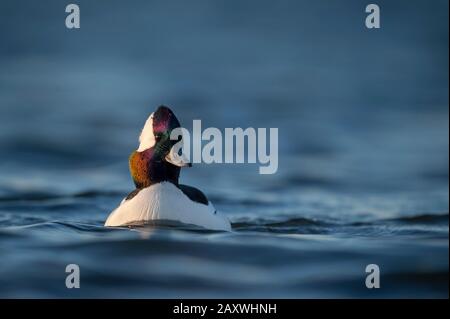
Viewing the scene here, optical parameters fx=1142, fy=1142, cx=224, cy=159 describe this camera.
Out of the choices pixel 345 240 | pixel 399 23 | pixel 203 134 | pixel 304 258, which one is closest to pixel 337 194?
pixel 203 134

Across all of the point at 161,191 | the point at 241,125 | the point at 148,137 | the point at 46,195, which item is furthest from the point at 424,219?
the point at 241,125

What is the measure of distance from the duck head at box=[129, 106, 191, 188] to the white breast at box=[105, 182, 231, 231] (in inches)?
5.4

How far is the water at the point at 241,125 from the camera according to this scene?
1001 centimetres

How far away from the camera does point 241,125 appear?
20578 millimetres

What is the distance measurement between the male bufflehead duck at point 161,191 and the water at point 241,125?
189 mm

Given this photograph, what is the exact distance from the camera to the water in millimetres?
10008

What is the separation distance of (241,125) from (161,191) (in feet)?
31.3

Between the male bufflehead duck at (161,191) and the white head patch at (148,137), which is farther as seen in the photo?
the white head patch at (148,137)

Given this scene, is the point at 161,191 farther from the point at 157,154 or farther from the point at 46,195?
the point at 46,195

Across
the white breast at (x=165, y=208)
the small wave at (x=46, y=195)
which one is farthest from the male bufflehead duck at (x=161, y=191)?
the small wave at (x=46, y=195)

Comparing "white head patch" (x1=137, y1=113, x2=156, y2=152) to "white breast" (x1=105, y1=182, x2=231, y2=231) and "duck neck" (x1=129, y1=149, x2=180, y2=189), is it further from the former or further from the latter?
"white breast" (x1=105, y1=182, x2=231, y2=231)

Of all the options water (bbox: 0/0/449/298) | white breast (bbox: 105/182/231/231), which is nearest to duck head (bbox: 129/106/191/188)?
white breast (bbox: 105/182/231/231)

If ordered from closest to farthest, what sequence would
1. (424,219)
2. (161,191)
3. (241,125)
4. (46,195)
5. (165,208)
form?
1. (165,208)
2. (161,191)
3. (424,219)
4. (46,195)
5. (241,125)

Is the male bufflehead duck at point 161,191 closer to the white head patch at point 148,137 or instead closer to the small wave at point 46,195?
the white head patch at point 148,137
